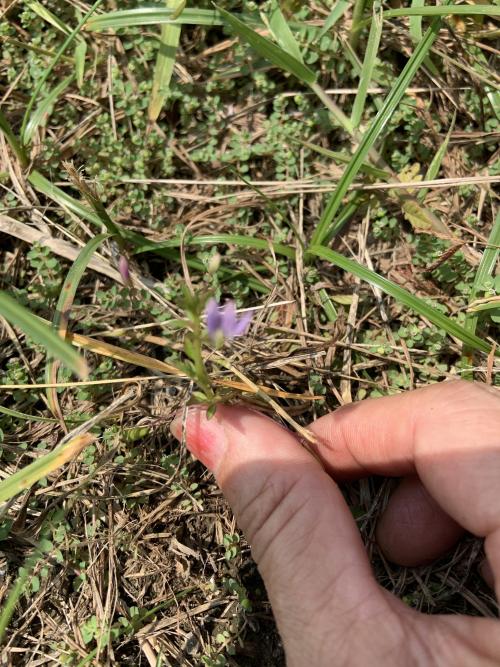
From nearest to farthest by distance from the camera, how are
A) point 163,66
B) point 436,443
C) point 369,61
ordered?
1. point 436,443
2. point 369,61
3. point 163,66

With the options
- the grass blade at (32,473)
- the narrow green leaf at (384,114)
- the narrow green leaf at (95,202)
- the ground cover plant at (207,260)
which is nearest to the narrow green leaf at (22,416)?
the ground cover plant at (207,260)

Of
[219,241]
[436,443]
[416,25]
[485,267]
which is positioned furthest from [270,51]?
[436,443]

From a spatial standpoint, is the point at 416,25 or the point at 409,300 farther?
the point at 416,25

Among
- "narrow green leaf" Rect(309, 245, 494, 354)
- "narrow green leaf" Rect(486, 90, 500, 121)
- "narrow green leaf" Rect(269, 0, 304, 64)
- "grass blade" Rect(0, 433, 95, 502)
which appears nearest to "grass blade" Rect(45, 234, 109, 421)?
"grass blade" Rect(0, 433, 95, 502)

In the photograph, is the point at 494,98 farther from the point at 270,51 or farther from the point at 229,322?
the point at 229,322

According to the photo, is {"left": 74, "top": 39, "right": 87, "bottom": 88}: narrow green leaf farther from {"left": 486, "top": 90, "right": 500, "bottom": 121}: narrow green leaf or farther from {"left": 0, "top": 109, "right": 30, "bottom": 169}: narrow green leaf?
{"left": 486, "top": 90, "right": 500, "bottom": 121}: narrow green leaf

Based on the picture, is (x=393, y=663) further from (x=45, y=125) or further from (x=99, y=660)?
(x=45, y=125)

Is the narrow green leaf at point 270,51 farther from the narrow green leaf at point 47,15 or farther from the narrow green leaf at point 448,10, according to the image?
the narrow green leaf at point 47,15
